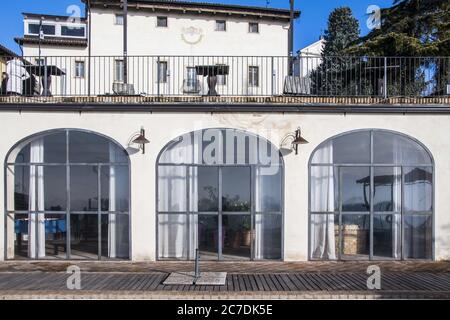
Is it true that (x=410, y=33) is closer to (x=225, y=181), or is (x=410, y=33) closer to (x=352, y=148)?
(x=352, y=148)

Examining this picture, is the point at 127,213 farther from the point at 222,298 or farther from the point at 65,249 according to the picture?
the point at 222,298

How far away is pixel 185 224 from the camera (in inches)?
485

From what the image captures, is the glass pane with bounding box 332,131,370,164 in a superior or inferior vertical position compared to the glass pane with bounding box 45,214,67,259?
superior

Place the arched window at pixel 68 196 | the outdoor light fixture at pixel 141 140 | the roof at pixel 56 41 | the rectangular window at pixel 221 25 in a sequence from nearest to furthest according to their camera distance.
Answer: the outdoor light fixture at pixel 141 140 < the arched window at pixel 68 196 < the rectangular window at pixel 221 25 < the roof at pixel 56 41

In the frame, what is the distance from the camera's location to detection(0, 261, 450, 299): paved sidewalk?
8.78m

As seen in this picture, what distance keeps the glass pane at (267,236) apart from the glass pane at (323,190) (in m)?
1.03

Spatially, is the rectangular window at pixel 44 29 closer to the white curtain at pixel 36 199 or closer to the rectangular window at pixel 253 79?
the rectangular window at pixel 253 79

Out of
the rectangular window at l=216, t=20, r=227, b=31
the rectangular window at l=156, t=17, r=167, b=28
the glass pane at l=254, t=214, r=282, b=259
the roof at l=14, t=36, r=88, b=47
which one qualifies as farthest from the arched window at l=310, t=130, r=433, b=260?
the roof at l=14, t=36, r=88, b=47

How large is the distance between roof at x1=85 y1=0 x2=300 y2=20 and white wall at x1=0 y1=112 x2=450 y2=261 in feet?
79.7

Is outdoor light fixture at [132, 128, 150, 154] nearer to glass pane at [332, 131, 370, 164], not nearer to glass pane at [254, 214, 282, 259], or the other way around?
glass pane at [254, 214, 282, 259]

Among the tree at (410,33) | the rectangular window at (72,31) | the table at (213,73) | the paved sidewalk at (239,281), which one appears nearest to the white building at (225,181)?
the paved sidewalk at (239,281)

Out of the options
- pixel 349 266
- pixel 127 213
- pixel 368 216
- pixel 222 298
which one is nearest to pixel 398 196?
pixel 368 216

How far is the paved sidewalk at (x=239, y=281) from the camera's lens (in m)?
8.78

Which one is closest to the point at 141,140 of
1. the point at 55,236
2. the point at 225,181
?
the point at 225,181
